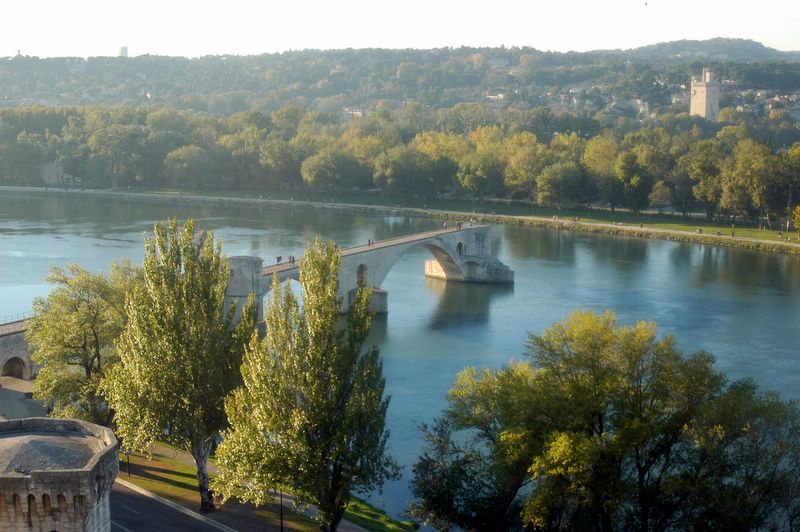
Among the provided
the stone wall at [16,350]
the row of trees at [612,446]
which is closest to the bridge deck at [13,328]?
the stone wall at [16,350]

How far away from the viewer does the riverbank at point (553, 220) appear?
212 ft

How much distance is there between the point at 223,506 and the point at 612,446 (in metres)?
8.12

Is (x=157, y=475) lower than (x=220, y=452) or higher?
lower

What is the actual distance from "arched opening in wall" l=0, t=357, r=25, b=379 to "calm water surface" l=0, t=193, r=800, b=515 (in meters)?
10.7

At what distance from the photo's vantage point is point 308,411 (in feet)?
62.6

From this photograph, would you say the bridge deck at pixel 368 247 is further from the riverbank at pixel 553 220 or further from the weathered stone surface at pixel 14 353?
the riverbank at pixel 553 220

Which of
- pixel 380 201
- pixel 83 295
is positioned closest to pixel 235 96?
pixel 380 201

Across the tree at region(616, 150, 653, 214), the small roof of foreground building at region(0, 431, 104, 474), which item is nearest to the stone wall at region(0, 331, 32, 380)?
the small roof of foreground building at region(0, 431, 104, 474)

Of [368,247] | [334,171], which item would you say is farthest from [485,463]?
[334,171]

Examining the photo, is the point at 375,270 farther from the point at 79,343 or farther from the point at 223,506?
the point at 223,506

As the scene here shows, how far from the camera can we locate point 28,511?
44.8 ft

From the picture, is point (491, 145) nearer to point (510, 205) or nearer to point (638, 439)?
point (510, 205)

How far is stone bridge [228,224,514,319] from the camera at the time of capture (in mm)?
36094

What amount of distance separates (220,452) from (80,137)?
7986cm
